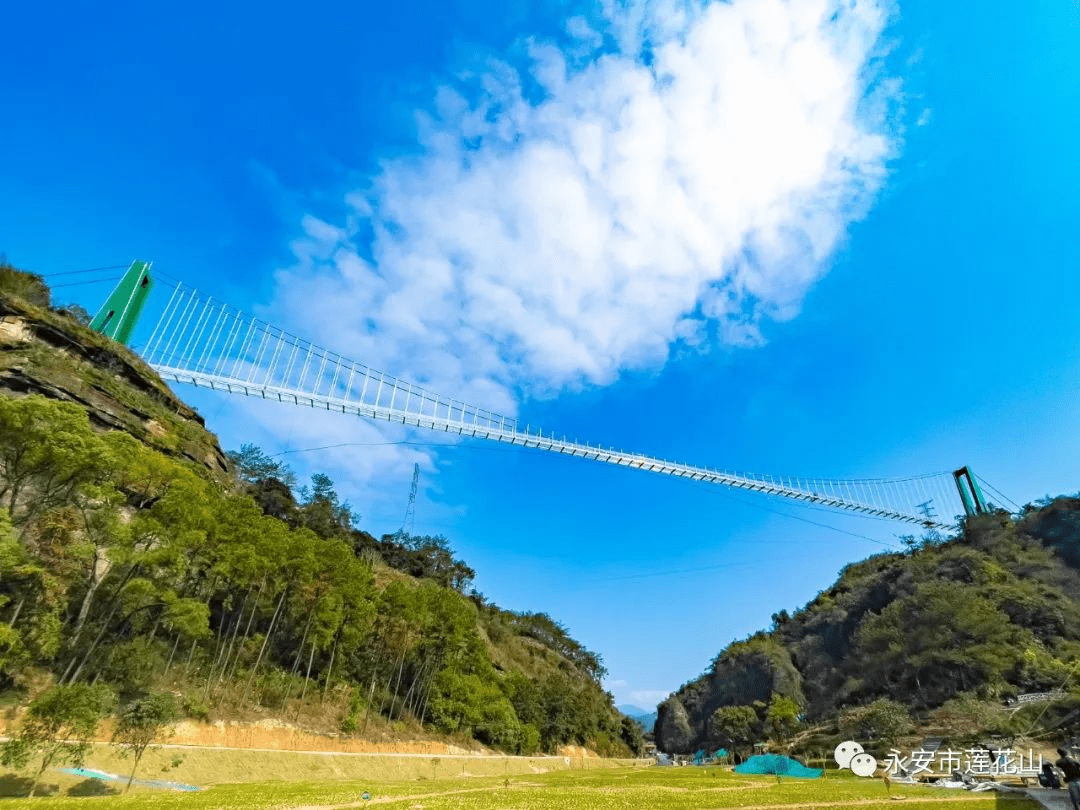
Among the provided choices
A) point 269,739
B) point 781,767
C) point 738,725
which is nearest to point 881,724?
point 781,767

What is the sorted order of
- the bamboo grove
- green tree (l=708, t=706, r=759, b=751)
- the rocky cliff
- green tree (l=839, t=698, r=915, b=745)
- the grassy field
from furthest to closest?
green tree (l=708, t=706, r=759, b=751) < green tree (l=839, t=698, r=915, b=745) < the rocky cliff < the bamboo grove < the grassy field

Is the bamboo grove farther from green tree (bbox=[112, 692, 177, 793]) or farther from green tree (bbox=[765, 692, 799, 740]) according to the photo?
green tree (bbox=[765, 692, 799, 740])

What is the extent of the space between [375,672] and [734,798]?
120ft

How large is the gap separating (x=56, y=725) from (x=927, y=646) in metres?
87.1

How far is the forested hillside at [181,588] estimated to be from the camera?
29641 mm

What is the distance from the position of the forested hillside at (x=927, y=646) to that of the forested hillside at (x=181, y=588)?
41.3 m

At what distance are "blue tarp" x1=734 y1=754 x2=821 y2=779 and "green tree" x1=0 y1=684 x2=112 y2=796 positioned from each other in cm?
4147

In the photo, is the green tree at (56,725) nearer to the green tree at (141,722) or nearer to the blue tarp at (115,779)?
the blue tarp at (115,779)

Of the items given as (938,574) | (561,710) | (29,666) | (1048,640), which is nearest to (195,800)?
(29,666)

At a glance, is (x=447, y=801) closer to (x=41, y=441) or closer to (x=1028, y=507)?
(x=41, y=441)

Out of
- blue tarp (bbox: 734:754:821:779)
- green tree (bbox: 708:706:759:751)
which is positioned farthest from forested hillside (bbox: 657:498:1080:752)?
blue tarp (bbox: 734:754:821:779)

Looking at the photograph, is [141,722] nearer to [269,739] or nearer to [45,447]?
[45,447]

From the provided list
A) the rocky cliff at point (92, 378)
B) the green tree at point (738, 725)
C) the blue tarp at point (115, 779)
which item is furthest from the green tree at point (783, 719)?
the rocky cliff at point (92, 378)

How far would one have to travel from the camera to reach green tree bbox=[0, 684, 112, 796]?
842 inches
